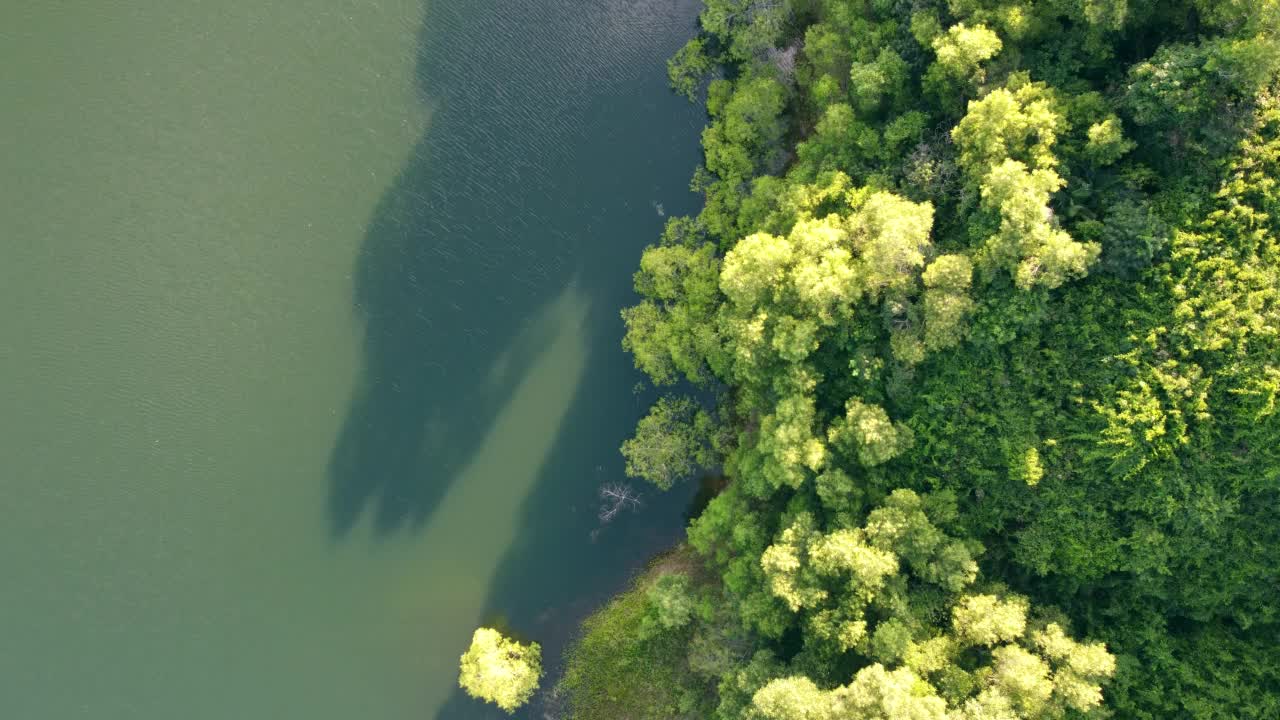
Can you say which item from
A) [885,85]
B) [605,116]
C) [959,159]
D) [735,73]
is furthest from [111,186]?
[959,159]

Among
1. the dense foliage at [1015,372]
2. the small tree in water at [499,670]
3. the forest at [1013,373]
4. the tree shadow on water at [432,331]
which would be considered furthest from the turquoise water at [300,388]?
A: the dense foliage at [1015,372]

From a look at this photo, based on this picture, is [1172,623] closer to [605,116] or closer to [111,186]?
Result: [605,116]

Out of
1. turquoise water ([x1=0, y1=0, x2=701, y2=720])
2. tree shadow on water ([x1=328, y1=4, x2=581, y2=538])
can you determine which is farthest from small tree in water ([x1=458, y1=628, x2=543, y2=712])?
tree shadow on water ([x1=328, y1=4, x2=581, y2=538])

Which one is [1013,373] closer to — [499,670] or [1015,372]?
[1015,372]

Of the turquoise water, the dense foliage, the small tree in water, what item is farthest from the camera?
the turquoise water

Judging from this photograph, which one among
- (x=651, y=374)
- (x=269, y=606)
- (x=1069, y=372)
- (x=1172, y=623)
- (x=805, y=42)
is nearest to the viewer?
(x=1069, y=372)

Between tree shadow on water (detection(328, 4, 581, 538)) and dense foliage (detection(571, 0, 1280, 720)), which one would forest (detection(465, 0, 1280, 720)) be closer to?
dense foliage (detection(571, 0, 1280, 720))
